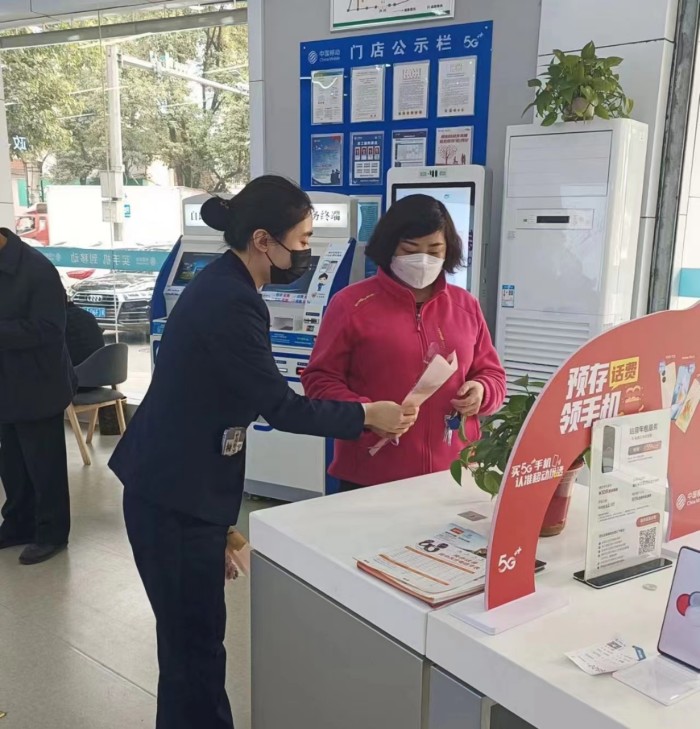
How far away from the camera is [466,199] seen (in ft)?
12.3

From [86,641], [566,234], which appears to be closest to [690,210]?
[566,234]

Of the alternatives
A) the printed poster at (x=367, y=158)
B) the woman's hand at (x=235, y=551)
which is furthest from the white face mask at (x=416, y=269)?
the printed poster at (x=367, y=158)

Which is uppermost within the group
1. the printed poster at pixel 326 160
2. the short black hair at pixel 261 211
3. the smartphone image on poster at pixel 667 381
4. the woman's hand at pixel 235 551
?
the printed poster at pixel 326 160

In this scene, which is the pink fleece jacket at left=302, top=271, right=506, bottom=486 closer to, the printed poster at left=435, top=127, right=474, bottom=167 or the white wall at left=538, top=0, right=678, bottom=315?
the white wall at left=538, top=0, right=678, bottom=315

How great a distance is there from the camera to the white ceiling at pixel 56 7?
516 centimetres

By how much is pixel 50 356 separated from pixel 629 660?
2.94 m

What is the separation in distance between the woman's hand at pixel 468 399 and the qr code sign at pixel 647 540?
0.78m

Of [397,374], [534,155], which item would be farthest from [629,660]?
[534,155]

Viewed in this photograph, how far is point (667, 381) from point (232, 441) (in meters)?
0.96

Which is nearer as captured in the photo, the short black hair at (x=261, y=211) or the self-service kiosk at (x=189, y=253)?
the short black hair at (x=261, y=211)

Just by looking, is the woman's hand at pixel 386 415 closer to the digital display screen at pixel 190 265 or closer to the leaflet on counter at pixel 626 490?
the leaflet on counter at pixel 626 490

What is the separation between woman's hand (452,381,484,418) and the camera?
2.06 meters

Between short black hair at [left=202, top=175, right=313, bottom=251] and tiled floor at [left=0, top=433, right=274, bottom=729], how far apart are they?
1.53 metres

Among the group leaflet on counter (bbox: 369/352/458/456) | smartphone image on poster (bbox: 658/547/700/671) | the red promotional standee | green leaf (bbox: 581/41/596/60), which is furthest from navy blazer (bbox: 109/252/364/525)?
green leaf (bbox: 581/41/596/60)
